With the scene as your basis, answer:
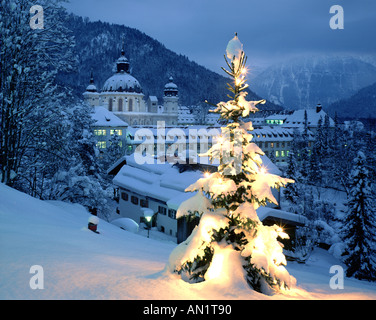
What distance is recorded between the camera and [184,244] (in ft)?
25.2

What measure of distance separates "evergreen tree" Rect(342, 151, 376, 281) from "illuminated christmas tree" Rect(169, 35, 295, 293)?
20.2 metres

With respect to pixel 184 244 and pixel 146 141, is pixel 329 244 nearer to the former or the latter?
pixel 184 244

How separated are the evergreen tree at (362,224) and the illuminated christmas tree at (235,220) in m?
20.2

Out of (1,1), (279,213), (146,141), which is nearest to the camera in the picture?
(1,1)

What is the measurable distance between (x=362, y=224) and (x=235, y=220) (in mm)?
21464

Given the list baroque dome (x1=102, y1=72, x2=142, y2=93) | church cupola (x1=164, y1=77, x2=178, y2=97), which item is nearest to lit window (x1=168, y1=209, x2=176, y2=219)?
baroque dome (x1=102, y1=72, x2=142, y2=93)

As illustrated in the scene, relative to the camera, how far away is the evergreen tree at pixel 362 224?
82.0 ft

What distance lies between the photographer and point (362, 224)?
2508 centimetres

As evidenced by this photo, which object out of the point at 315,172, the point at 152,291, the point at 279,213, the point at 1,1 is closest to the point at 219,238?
the point at 152,291

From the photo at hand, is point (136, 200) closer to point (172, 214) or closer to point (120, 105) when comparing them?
point (172, 214)

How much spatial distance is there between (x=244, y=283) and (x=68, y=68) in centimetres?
1555

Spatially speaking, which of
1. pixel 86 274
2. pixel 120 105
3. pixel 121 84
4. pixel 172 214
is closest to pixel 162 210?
pixel 172 214

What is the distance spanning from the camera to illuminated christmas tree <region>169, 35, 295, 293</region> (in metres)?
6.92

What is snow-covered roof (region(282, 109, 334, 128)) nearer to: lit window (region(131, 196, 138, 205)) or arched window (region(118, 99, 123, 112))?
arched window (region(118, 99, 123, 112))
